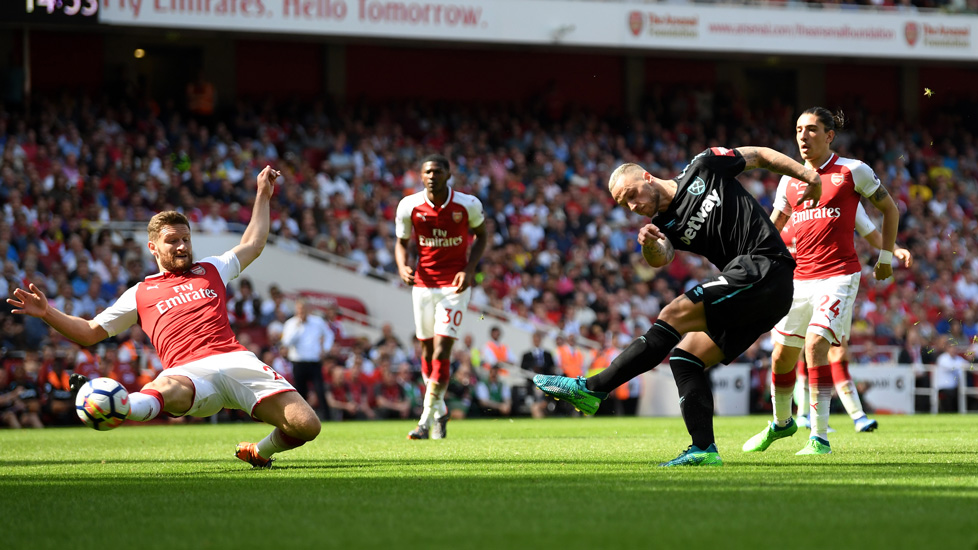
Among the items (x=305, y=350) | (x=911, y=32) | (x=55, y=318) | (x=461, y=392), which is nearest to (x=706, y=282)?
(x=55, y=318)

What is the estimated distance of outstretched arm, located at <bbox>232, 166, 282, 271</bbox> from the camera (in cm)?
786

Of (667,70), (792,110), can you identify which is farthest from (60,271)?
(792,110)

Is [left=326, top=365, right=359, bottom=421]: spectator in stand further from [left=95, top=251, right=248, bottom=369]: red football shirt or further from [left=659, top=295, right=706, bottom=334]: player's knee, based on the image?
[left=659, top=295, right=706, bottom=334]: player's knee

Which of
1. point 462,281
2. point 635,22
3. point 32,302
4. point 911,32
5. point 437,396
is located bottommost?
point 437,396

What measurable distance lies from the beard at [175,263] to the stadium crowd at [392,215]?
1044 centimetres

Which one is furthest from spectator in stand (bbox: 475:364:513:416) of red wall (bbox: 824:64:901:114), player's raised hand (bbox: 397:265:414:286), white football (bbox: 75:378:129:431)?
red wall (bbox: 824:64:901:114)

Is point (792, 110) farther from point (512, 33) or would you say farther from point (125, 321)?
point (125, 321)

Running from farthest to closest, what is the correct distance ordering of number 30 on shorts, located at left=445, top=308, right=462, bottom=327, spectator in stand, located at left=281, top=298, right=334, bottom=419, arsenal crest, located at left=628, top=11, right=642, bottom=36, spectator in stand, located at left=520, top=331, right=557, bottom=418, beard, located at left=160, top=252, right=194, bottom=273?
arsenal crest, located at left=628, top=11, right=642, bottom=36 → spectator in stand, located at left=520, top=331, right=557, bottom=418 → spectator in stand, located at left=281, top=298, right=334, bottom=419 → number 30 on shorts, located at left=445, top=308, right=462, bottom=327 → beard, located at left=160, top=252, right=194, bottom=273

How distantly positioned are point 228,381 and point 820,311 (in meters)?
4.70

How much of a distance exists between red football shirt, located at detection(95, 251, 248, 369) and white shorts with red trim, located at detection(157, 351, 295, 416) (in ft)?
0.41

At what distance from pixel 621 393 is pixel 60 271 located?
9.46 metres

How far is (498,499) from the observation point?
5.50 meters

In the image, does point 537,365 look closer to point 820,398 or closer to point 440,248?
point 440,248

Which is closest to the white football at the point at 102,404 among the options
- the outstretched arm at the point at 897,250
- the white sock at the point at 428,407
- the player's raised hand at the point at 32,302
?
the player's raised hand at the point at 32,302
